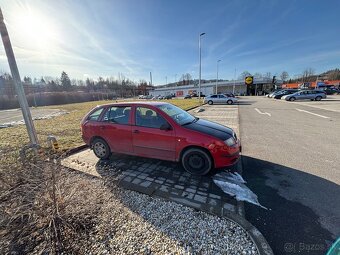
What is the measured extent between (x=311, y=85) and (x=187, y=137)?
3183 inches

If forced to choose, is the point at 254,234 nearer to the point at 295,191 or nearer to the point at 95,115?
the point at 295,191

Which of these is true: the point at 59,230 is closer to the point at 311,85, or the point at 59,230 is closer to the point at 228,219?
the point at 228,219

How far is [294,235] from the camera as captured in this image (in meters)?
2.24

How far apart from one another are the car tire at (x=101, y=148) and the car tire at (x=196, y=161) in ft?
7.24

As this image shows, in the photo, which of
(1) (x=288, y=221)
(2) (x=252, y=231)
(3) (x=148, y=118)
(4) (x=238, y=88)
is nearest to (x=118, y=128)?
(3) (x=148, y=118)

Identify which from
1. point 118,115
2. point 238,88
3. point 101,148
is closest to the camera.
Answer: point 118,115

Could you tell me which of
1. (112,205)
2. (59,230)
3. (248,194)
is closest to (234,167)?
(248,194)

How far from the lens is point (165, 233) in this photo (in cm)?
230

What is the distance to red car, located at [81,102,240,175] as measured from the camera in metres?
3.68

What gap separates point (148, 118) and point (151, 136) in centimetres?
47

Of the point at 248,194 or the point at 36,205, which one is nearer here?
the point at 36,205

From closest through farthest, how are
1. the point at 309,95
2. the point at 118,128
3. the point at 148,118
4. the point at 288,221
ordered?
the point at 288,221 → the point at 148,118 → the point at 118,128 → the point at 309,95

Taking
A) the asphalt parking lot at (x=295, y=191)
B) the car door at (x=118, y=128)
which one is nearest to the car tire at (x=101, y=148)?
the car door at (x=118, y=128)

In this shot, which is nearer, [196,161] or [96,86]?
[196,161]
